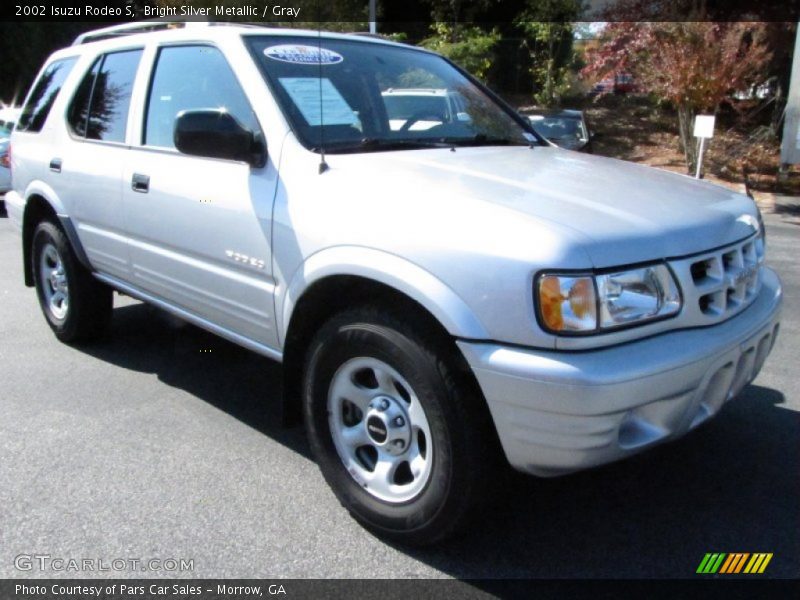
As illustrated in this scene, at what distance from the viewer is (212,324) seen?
A: 3.56 meters

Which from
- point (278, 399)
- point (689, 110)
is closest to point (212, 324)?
point (278, 399)

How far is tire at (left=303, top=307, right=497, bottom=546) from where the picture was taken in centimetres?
243

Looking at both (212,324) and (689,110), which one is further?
(689,110)

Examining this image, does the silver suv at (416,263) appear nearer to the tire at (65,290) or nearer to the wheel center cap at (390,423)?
the wheel center cap at (390,423)

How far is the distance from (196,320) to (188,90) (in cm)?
113

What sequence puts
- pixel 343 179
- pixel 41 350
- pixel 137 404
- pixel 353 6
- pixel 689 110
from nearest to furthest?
pixel 343 179 → pixel 137 404 → pixel 41 350 → pixel 689 110 → pixel 353 6

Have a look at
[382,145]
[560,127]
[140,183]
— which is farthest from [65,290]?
[560,127]

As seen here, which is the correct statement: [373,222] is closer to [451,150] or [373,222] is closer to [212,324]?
[451,150]

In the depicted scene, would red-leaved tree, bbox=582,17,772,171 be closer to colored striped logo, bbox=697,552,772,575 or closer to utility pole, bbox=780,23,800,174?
utility pole, bbox=780,23,800,174

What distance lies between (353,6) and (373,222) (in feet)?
72.2

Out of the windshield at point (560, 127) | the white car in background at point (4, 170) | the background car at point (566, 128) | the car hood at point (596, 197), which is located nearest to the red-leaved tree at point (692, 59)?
the background car at point (566, 128)

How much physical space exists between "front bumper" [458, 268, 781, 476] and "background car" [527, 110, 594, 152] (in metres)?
9.55

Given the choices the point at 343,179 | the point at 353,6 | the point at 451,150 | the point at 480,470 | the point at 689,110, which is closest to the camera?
the point at 480,470

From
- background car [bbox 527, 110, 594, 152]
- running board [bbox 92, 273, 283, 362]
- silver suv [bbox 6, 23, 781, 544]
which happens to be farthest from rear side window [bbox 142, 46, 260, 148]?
background car [bbox 527, 110, 594, 152]
